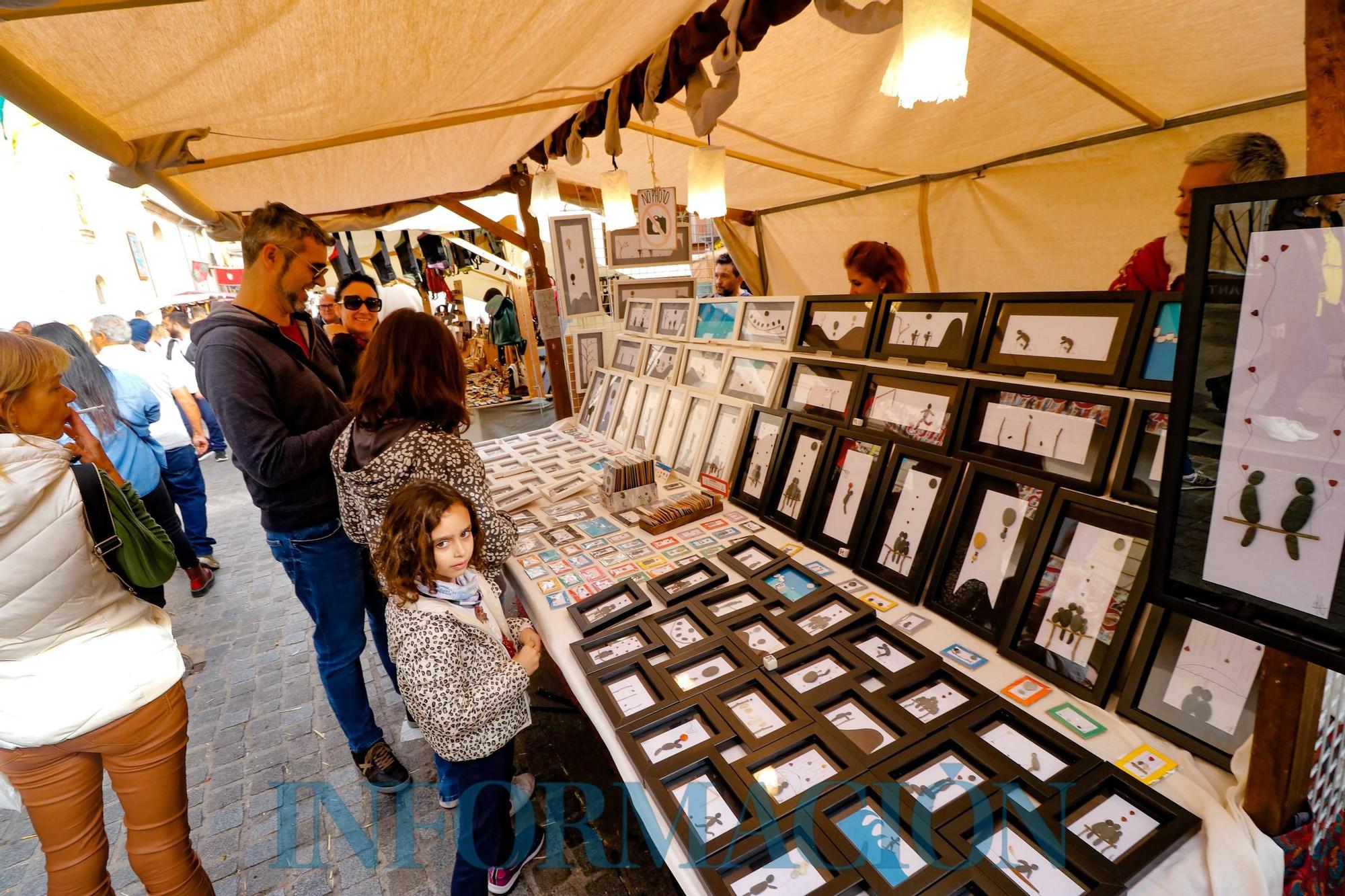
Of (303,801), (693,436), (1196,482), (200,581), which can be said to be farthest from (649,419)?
(200,581)

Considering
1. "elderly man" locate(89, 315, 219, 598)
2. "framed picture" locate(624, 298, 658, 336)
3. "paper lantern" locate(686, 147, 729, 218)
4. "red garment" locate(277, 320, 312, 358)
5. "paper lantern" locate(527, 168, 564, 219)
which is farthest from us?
"elderly man" locate(89, 315, 219, 598)

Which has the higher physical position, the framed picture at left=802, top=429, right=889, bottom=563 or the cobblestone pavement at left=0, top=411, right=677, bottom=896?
the framed picture at left=802, top=429, right=889, bottom=563

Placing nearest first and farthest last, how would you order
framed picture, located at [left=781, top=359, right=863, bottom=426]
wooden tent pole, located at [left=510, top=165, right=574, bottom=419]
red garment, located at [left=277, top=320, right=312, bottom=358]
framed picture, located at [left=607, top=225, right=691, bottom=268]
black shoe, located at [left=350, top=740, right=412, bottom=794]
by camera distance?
framed picture, located at [left=781, top=359, right=863, bottom=426] → red garment, located at [left=277, top=320, right=312, bottom=358] → black shoe, located at [left=350, top=740, right=412, bottom=794] → framed picture, located at [left=607, top=225, right=691, bottom=268] → wooden tent pole, located at [left=510, top=165, right=574, bottom=419]

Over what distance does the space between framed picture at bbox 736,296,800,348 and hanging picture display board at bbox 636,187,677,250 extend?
3.30 ft

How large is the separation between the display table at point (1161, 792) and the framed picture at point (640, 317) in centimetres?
215

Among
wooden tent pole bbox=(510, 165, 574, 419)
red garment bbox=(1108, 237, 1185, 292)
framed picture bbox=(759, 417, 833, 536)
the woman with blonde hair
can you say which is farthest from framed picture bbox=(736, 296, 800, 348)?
wooden tent pole bbox=(510, 165, 574, 419)

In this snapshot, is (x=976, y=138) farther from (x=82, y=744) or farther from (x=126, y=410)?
(x=126, y=410)

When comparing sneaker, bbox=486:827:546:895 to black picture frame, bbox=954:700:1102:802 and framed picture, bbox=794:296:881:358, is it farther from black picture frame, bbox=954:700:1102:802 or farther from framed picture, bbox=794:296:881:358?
framed picture, bbox=794:296:881:358

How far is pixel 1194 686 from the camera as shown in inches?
44.8

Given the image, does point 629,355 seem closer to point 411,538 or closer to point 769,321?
point 769,321

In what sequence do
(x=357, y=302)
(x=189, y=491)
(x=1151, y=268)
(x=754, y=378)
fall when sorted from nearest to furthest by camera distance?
(x=1151, y=268)
(x=754, y=378)
(x=357, y=302)
(x=189, y=491)

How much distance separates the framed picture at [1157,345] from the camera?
4.16ft

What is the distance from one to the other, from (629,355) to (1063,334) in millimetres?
2492

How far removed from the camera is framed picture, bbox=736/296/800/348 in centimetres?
237
